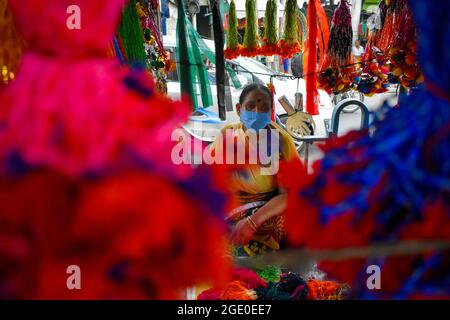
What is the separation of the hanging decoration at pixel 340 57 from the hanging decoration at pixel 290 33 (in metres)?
0.65

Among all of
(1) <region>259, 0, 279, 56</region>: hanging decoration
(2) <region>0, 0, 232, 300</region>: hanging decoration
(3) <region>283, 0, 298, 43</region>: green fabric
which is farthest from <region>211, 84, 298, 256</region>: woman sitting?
(1) <region>259, 0, 279, 56</region>: hanging decoration

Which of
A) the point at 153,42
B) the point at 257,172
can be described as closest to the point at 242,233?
the point at 257,172

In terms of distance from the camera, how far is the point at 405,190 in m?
0.50

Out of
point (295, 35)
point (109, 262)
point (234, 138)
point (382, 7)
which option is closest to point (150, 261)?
point (109, 262)

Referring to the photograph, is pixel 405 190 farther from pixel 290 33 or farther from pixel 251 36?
pixel 251 36

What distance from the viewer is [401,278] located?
0.54 metres

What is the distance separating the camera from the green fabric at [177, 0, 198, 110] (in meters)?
2.74

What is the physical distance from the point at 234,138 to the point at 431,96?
1.18 m

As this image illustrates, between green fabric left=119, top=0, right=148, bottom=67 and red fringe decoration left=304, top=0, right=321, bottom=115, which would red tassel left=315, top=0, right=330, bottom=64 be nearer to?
red fringe decoration left=304, top=0, right=321, bottom=115

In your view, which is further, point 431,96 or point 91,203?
point 431,96

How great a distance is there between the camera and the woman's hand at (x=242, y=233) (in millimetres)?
1527

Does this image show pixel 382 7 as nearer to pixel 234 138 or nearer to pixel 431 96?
pixel 234 138
